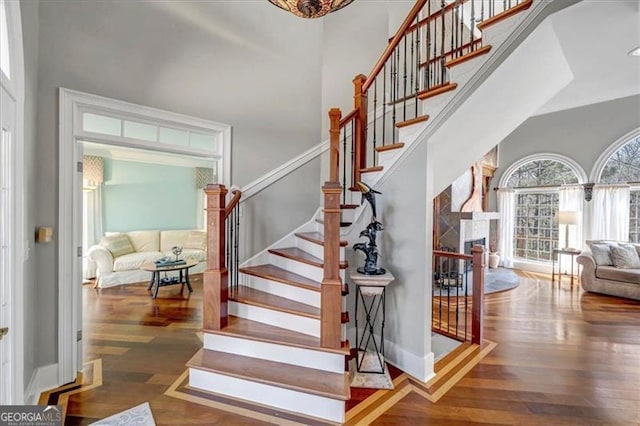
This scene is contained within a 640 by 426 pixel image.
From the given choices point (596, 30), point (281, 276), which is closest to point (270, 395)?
point (281, 276)

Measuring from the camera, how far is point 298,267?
9.93ft

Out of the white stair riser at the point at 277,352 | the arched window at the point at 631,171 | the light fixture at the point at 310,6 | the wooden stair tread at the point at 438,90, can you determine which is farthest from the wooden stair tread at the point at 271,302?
the arched window at the point at 631,171

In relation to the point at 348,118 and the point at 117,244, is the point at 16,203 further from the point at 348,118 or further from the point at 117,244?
the point at 117,244

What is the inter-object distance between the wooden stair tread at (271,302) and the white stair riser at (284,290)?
4cm

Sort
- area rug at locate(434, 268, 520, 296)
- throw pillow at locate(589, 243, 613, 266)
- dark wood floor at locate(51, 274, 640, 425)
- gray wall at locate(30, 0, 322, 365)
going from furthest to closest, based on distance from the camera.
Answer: area rug at locate(434, 268, 520, 296), throw pillow at locate(589, 243, 613, 266), gray wall at locate(30, 0, 322, 365), dark wood floor at locate(51, 274, 640, 425)

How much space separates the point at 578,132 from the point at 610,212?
5.54ft

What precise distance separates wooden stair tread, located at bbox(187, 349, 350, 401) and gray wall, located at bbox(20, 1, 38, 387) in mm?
1123

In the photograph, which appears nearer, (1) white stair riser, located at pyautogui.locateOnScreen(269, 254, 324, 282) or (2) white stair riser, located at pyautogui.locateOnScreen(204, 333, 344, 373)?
(2) white stair riser, located at pyautogui.locateOnScreen(204, 333, 344, 373)

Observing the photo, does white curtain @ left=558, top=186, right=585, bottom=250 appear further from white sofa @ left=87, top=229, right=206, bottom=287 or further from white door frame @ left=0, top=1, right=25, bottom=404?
white door frame @ left=0, top=1, right=25, bottom=404

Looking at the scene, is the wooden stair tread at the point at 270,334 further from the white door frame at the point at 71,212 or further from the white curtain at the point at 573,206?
the white curtain at the point at 573,206

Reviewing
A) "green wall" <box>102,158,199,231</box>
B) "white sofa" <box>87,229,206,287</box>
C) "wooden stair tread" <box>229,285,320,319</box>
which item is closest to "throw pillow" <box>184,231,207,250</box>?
"white sofa" <box>87,229,206,287</box>

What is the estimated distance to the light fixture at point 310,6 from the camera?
1893 millimetres

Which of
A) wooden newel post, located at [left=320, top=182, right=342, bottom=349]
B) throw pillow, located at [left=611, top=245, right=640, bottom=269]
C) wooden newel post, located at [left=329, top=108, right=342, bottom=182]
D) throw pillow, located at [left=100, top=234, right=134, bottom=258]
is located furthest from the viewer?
throw pillow, located at [left=100, top=234, right=134, bottom=258]

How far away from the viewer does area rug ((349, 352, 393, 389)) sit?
2.41 meters
